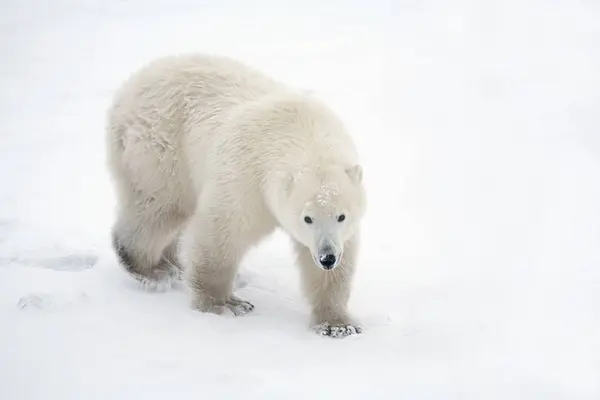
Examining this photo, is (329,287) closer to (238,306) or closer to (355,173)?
(238,306)

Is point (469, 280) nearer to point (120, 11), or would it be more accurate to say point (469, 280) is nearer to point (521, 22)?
point (521, 22)

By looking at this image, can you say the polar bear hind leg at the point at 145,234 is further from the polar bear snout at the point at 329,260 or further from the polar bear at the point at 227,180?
the polar bear snout at the point at 329,260

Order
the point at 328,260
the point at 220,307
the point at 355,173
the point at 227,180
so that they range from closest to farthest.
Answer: the point at 328,260 → the point at 355,173 → the point at 227,180 → the point at 220,307

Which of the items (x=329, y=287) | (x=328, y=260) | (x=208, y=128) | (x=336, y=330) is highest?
(x=208, y=128)

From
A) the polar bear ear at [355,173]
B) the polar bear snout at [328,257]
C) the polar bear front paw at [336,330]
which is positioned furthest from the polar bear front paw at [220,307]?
the polar bear ear at [355,173]

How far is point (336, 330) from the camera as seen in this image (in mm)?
4570

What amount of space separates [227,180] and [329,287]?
0.93 metres

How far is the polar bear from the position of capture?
4.37 meters

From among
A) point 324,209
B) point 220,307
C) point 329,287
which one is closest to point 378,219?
point 329,287

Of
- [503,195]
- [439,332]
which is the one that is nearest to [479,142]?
[503,195]

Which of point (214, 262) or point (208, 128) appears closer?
point (214, 262)

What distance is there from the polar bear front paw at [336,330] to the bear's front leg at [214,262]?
1.85ft

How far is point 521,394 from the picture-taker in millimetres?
3543

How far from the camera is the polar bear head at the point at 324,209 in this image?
4.16 m
